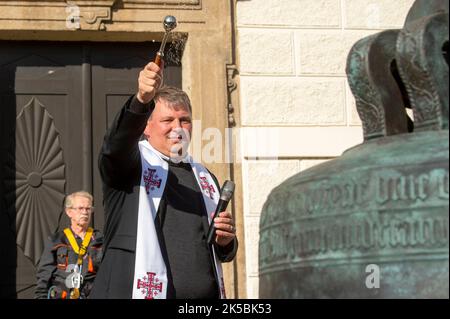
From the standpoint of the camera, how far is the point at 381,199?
206 cm

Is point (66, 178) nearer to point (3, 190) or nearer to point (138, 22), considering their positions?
point (3, 190)

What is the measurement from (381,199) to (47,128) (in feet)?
21.0

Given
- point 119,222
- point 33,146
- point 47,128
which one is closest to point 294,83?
point 47,128

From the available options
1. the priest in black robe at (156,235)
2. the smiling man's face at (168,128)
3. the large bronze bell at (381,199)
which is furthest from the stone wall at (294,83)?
the large bronze bell at (381,199)

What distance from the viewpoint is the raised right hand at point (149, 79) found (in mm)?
3520

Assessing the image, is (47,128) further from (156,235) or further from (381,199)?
(381,199)

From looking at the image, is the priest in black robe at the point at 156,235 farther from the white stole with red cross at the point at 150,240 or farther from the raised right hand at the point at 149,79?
the raised right hand at the point at 149,79

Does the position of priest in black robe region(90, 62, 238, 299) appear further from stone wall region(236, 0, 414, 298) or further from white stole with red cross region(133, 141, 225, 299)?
stone wall region(236, 0, 414, 298)

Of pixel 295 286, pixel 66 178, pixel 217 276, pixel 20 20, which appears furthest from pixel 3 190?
pixel 295 286

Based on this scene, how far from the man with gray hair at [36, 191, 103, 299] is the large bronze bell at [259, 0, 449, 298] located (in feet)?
15.3

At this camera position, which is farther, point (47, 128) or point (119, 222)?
point (47, 128)

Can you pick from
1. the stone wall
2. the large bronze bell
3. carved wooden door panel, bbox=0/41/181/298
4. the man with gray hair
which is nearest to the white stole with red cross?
the large bronze bell

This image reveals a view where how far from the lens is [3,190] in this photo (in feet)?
26.7

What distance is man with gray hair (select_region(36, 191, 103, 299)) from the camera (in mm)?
7023
